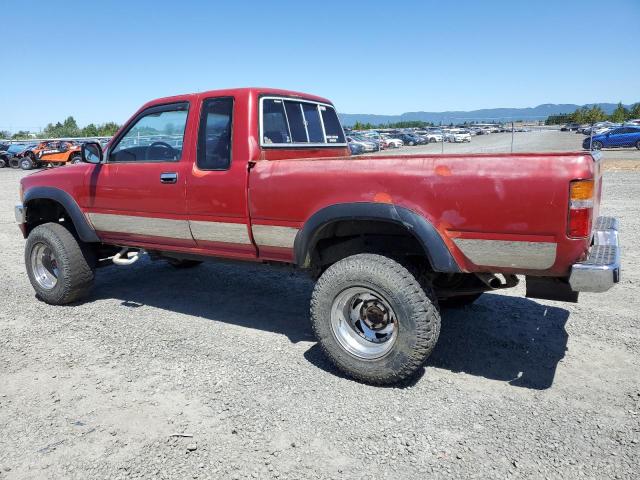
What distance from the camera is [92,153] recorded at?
489 cm

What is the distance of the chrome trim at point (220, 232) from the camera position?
407 centimetres

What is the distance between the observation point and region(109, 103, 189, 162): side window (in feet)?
14.8

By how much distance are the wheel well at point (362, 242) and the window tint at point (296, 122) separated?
1.17 m

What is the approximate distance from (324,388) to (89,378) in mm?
1666

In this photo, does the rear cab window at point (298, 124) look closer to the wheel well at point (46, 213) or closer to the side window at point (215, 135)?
the side window at point (215, 135)

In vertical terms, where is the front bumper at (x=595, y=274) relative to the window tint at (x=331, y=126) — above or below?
below

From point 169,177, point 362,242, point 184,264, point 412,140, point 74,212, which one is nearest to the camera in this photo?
point 362,242

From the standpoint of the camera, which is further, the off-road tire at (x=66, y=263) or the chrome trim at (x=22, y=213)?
the chrome trim at (x=22, y=213)

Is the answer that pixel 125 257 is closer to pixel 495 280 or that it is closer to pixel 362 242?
pixel 362 242

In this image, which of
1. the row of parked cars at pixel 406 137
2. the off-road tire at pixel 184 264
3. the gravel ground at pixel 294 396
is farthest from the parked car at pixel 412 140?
the gravel ground at pixel 294 396

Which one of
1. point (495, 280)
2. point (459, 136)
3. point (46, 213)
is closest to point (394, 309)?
point (495, 280)

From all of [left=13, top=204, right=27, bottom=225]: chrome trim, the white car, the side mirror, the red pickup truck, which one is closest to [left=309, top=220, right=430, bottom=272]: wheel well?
the red pickup truck

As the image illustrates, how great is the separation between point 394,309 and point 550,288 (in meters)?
0.97

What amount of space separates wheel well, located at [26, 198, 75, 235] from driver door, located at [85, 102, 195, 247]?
706mm
